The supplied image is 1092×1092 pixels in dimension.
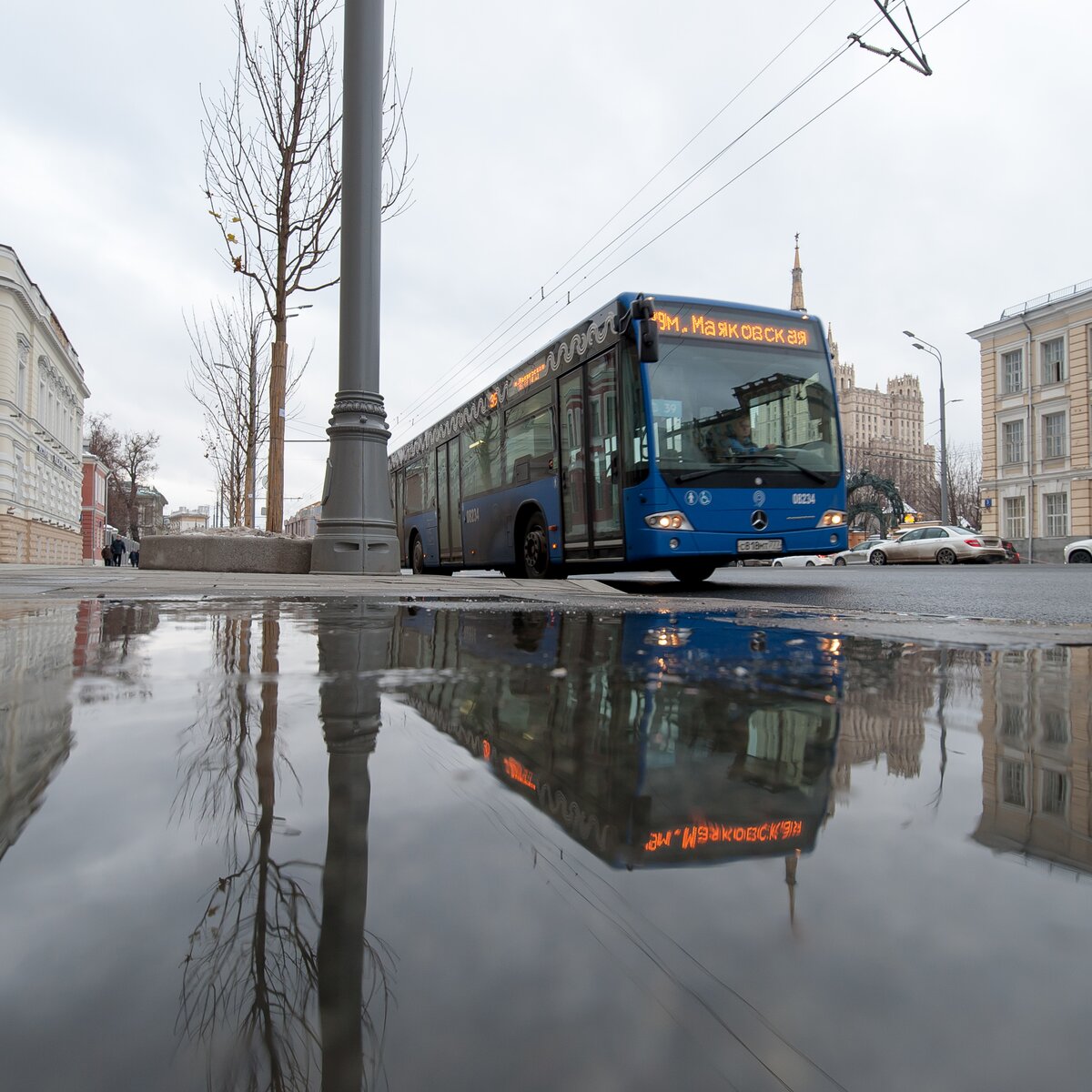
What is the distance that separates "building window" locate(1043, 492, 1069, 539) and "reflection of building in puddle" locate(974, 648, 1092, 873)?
4019 centimetres

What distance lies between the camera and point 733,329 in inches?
347

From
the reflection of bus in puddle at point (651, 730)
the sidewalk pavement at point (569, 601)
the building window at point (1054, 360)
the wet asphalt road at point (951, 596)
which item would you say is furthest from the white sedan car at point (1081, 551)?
the reflection of bus in puddle at point (651, 730)

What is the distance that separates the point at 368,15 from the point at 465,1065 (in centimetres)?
887

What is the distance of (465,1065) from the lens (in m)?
0.47

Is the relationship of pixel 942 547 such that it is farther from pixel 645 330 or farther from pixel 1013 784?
pixel 1013 784

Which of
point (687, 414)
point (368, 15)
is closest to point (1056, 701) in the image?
point (687, 414)

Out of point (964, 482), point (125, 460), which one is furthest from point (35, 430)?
point (964, 482)

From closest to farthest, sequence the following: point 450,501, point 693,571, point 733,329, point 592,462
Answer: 1. point 733,329
2. point 592,462
3. point 693,571
4. point 450,501

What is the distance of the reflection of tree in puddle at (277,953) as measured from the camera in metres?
0.47

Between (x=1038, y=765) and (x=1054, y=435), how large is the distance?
42.1 meters

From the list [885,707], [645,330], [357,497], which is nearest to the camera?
[885,707]

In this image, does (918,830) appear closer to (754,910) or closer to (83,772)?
(754,910)

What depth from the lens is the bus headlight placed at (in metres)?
8.12

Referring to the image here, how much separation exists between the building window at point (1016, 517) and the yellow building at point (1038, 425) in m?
0.04
